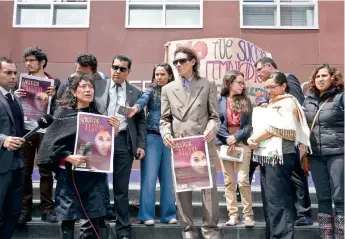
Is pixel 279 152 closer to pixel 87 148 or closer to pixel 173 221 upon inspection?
pixel 173 221

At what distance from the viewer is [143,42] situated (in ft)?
28.2

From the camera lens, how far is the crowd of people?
3.76 metres

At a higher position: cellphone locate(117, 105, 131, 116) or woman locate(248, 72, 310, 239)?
cellphone locate(117, 105, 131, 116)

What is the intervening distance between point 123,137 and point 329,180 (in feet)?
7.41

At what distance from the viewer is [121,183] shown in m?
4.33

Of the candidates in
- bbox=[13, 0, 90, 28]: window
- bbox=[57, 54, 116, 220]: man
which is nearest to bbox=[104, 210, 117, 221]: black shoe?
bbox=[57, 54, 116, 220]: man

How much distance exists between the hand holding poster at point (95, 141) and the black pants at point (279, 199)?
163 cm

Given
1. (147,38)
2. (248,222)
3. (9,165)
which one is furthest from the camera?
(147,38)

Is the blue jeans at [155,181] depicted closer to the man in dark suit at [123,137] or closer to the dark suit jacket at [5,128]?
the man in dark suit at [123,137]

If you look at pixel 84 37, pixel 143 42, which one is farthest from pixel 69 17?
pixel 143 42

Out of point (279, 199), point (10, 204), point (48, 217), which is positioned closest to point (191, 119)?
point (279, 199)

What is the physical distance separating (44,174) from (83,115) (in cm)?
147

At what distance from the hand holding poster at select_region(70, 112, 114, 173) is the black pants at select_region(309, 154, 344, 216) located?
217 cm

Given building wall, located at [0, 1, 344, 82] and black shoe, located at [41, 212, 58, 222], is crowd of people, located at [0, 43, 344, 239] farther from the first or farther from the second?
building wall, located at [0, 1, 344, 82]
